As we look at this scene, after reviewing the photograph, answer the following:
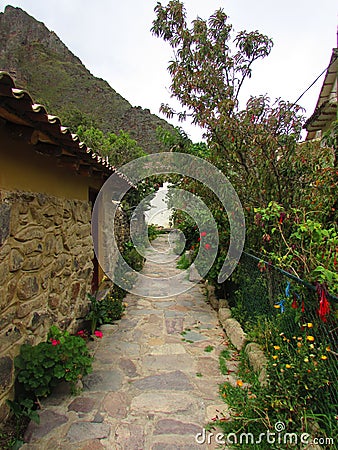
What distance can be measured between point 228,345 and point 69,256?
209 centimetres

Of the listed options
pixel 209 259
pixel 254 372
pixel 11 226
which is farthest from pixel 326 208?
pixel 11 226

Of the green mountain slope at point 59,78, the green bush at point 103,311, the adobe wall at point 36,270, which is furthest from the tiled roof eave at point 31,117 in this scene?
the green mountain slope at point 59,78

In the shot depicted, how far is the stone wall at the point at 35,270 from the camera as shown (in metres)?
2.24

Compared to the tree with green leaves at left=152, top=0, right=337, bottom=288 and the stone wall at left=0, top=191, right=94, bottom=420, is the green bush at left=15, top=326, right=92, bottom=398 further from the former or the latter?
the tree with green leaves at left=152, top=0, right=337, bottom=288

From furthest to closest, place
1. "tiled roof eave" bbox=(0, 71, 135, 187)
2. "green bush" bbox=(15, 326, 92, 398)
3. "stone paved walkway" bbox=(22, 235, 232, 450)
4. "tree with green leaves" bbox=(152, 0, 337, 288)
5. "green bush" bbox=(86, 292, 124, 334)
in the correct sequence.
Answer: "green bush" bbox=(86, 292, 124, 334) → "tree with green leaves" bbox=(152, 0, 337, 288) → "green bush" bbox=(15, 326, 92, 398) → "stone paved walkway" bbox=(22, 235, 232, 450) → "tiled roof eave" bbox=(0, 71, 135, 187)

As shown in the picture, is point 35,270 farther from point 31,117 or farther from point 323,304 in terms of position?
point 323,304

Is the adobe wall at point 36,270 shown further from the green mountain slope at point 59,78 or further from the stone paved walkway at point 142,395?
the green mountain slope at point 59,78

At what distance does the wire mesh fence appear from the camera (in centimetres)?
207

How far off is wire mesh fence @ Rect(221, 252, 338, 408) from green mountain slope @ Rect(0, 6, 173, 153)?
1373 cm

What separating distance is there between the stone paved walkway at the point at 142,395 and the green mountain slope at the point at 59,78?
14.1 metres

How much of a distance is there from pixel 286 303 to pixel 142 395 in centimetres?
144

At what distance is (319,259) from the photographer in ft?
8.03

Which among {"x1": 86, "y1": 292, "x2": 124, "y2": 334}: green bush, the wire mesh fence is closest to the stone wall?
{"x1": 86, "y1": 292, "x2": 124, "y2": 334}: green bush

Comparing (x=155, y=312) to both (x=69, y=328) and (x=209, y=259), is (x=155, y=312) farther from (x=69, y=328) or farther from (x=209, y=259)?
(x=69, y=328)
